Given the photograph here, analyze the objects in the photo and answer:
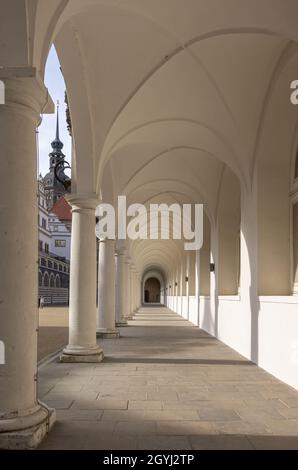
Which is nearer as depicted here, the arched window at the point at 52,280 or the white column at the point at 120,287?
the white column at the point at 120,287

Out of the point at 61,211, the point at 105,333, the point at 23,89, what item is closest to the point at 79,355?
the point at 105,333

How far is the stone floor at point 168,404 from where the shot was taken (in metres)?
4.93

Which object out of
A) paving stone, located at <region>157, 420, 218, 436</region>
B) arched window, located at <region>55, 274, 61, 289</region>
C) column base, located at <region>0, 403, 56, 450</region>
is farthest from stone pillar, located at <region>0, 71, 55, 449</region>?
arched window, located at <region>55, 274, 61, 289</region>

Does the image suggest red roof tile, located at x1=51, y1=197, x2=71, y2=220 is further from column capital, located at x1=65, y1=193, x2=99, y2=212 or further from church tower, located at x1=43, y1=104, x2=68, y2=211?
church tower, located at x1=43, y1=104, x2=68, y2=211

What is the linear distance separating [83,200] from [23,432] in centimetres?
615

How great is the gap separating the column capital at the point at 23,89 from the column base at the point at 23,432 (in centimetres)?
283

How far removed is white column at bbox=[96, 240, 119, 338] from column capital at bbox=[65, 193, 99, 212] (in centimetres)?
429

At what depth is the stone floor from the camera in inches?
194

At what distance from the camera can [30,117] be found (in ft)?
16.3

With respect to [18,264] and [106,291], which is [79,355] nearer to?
[106,291]

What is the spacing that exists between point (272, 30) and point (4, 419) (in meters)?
6.28

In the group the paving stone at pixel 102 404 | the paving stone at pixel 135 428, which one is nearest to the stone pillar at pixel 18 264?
the paving stone at pixel 135 428

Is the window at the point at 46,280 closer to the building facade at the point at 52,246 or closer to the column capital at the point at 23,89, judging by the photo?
the building facade at the point at 52,246

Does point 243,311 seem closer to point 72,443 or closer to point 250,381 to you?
point 250,381
